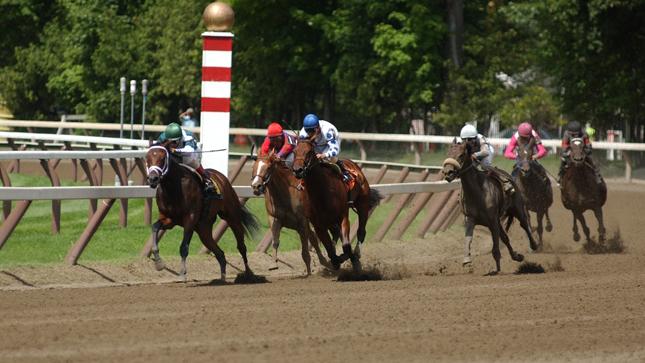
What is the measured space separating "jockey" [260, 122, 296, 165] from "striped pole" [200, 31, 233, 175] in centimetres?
77

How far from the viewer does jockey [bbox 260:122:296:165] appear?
48.0ft

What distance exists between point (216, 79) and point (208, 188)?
2.14m

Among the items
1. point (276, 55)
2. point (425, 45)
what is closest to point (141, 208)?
point (425, 45)

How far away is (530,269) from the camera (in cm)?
1545

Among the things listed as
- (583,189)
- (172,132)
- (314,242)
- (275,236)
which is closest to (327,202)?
(275,236)

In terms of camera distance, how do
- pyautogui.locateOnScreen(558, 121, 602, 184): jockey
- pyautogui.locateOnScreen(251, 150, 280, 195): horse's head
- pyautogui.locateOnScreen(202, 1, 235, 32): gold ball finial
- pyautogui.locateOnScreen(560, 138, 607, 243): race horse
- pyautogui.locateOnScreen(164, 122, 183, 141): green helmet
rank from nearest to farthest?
pyautogui.locateOnScreen(164, 122, 183, 141): green helmet → pyautogui.locateOnScreen(251, 150, 280, 195): horse's head → pyautogui.locateOnScreen(202, 1, 235, 32): gold ball finial → pyautogui.locateOnScreen(558, 121, 602, 184): jockey → pyautogui.locateOnScreen(560, 138, 607, 243): race horse

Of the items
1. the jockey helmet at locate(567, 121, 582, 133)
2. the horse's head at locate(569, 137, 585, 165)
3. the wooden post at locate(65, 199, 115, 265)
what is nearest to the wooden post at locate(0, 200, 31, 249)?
the wooden post at locate(65, 199, 115, 265)

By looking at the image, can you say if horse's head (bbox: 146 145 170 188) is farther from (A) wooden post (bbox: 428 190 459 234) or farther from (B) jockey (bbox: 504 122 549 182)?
(B) jockey (bbox: 504 122 549 182)

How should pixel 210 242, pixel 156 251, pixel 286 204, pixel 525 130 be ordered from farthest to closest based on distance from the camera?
pixel 525 130 < pixel 286 204 < pixel 210 242 < pixel 156 251

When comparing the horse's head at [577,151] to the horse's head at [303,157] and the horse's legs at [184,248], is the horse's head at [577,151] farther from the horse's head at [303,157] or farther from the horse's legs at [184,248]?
the horse's legs at [184,248]

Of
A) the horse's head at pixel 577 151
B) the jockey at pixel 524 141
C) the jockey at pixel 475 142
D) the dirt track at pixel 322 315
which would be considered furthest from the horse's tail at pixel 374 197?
the horse's head at pixel 577 151

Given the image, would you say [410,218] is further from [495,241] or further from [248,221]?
[248,221]

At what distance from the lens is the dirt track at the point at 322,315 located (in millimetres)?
8758

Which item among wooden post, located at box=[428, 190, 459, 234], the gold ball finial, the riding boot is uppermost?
the gold ball finial
